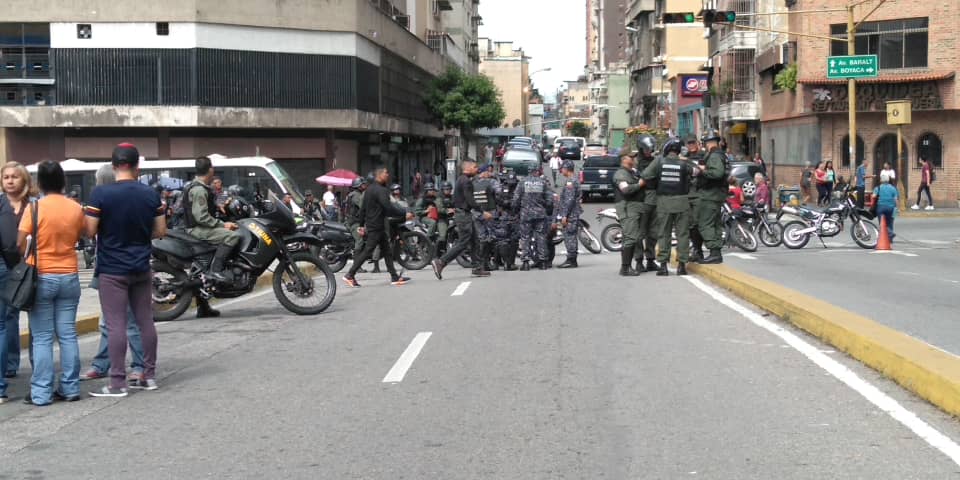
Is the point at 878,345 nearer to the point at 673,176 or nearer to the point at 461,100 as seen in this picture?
the point at 673,176

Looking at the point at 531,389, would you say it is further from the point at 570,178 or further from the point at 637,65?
the point at 637,65

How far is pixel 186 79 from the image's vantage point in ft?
132

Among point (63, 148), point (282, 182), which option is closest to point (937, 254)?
point (282, 182)

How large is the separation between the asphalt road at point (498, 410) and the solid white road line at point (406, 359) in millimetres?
31

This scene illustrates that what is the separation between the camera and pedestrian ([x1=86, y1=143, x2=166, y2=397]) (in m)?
8.25

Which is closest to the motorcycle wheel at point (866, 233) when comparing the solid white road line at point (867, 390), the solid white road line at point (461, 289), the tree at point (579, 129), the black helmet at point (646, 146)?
the black helmet at point (646, 146)

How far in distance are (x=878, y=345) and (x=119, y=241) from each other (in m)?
5.83

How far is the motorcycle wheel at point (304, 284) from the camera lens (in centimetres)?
1291

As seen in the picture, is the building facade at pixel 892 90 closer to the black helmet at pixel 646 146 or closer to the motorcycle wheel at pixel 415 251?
the motorcycle wheel at pixel 415 251

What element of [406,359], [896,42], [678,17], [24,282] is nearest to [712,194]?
[406,359]

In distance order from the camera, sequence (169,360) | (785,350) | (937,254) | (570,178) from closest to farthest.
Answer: (785,350)
(169,360)
(570,178)
(937,254)

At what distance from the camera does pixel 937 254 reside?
22328mm

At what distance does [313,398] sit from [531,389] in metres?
1.59

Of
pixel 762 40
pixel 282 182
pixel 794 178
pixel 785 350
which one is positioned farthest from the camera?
pixel 762 40
